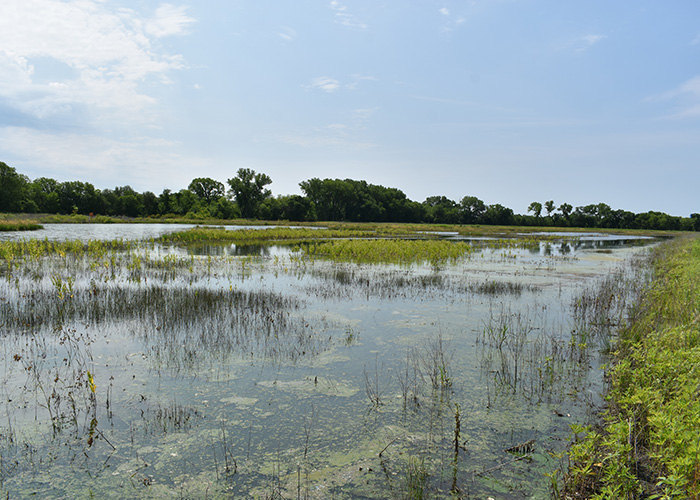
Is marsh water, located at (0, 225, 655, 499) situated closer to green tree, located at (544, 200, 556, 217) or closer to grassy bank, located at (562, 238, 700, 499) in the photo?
grassy bank, located at (562, 238, 700, 499)

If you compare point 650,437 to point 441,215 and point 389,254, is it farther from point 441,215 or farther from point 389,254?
point 441,215

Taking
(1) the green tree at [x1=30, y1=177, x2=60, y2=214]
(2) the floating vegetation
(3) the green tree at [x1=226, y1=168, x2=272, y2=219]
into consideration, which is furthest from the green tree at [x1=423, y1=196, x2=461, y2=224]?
(2) the floating vegetation

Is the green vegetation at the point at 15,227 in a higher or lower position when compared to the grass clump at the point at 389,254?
higher

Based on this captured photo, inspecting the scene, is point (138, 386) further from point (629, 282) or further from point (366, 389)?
point (629, 282)

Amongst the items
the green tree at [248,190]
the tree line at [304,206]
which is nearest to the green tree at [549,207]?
the tree line at [304,206]

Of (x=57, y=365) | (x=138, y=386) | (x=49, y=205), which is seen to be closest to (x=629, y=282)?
(x=138, y=386)

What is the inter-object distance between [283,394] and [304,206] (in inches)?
4169

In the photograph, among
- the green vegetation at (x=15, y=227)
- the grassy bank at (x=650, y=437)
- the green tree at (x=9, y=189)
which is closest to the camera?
the grassy bank at (x=650, y=437)

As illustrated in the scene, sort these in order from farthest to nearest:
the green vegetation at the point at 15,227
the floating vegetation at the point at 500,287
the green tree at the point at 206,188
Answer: the green tree at the point at 206,188 → the green vegetation at the point at 15,227 → the floating vegetation at the point at 500,287

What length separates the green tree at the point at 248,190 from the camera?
352ft

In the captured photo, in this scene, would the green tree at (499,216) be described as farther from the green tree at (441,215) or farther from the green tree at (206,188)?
the green tree at (206,188)

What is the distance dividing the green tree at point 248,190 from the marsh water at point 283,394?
98.3 m

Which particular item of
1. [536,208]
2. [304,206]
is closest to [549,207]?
[536,208]

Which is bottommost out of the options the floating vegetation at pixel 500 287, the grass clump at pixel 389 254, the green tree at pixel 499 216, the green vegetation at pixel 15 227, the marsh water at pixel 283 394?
the marsh water at pixel 283 394
